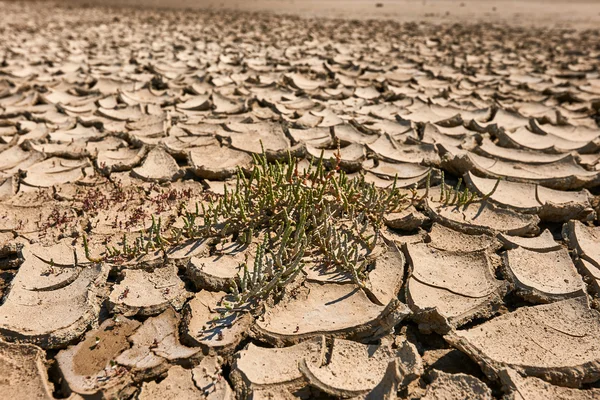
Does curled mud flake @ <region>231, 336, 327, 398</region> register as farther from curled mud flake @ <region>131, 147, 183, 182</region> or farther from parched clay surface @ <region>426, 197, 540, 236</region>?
curled mud flake @ <region>131, 147, 183, 182</region>

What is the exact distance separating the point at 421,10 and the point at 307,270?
10.1m

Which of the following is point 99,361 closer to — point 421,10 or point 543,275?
point 543,275

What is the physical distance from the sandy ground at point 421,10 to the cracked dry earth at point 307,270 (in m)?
5.06

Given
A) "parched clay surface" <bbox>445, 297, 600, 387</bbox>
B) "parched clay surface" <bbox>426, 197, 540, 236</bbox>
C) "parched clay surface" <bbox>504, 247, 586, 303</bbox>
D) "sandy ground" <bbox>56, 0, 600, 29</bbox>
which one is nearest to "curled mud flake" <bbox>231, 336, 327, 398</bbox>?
"parched clay surface" <bbox>445, 297, 600, 387</bbox>

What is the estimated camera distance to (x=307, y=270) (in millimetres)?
1721

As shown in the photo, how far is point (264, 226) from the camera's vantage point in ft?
6.55

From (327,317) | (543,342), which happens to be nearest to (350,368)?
(327,317)

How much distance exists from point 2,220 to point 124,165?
2.15 ft

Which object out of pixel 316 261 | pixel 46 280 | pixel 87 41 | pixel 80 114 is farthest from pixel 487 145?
pixel 87 41

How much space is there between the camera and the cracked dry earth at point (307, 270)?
4.35 ft

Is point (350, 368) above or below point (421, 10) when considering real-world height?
below

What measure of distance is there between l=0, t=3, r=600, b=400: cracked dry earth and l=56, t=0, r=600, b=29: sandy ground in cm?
506

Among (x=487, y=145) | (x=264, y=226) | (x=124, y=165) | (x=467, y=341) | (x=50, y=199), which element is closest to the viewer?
(x=467, y=341)

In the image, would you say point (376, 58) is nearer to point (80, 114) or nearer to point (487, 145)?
point (487, 145)
